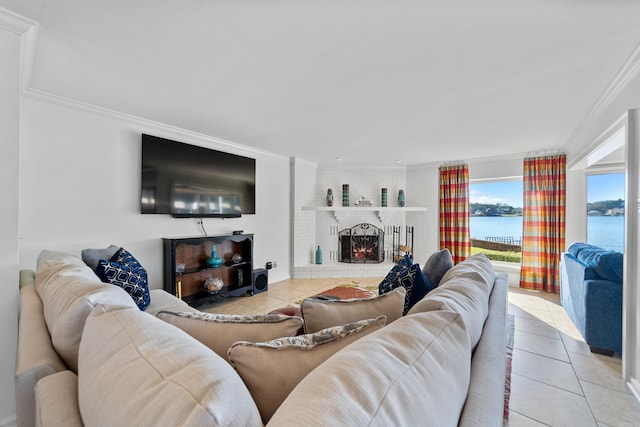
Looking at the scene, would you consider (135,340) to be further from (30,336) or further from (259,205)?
(259,205)

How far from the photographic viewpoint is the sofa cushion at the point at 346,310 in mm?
1105

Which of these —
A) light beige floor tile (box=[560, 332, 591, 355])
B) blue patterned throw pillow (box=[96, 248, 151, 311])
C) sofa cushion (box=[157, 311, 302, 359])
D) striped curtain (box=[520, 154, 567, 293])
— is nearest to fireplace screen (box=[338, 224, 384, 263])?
striped curtain (box=[520, 154, 567, 293])

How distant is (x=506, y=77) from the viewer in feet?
7.02

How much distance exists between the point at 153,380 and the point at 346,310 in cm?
73

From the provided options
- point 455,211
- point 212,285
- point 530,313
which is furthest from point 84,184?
point 455,211

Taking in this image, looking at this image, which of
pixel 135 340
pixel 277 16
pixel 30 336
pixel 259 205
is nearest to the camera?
pixel 135 340

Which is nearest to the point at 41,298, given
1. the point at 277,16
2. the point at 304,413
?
the point at 304,413

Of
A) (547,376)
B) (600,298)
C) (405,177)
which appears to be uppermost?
(405,177)

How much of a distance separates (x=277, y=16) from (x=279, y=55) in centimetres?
37

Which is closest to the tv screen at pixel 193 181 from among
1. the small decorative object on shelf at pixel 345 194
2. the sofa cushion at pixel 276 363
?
the small decorative object on shelf at pixel 345 194

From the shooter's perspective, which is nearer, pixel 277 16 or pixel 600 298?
pixel 277 16

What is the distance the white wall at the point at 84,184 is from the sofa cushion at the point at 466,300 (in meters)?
3.11

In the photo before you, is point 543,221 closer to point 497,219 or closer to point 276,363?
point 497,219

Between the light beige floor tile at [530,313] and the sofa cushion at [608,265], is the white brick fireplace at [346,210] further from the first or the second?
the sofa cushion at [608,265]
